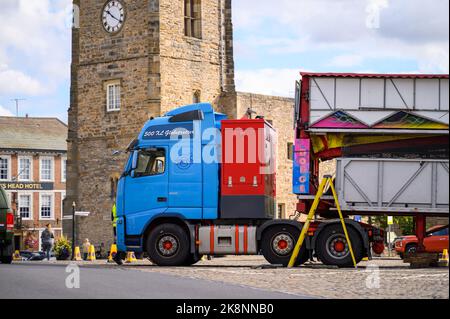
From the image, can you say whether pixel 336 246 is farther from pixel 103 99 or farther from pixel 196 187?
pixel 103 99

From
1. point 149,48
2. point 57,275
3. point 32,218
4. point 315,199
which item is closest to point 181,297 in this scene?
point 57,275

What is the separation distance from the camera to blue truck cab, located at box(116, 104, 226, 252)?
27375 millimetres

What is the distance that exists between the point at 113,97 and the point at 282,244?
31.6 meters

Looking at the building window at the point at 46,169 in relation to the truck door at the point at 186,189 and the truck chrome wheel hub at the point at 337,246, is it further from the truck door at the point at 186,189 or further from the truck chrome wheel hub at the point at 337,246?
the truck chrome wheel hub at the point at 337,246

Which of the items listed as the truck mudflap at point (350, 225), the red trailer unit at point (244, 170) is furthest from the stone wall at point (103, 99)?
the truck mudflap at point (350, 225)

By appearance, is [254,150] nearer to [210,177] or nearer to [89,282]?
[210,177]

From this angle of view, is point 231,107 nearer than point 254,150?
No

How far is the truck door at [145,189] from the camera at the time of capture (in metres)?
27.5

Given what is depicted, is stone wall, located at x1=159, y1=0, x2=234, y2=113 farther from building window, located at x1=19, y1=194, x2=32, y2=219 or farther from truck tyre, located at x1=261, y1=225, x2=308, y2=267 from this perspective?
building window, located at x1=19, y1=194, x2=32, y2=219

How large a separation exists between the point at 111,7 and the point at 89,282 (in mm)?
38310

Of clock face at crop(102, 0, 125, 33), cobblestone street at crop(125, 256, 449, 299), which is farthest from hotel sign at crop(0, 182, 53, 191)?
cobblestone street at crop(125, 256, 449, 299)

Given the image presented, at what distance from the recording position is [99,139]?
188 ft

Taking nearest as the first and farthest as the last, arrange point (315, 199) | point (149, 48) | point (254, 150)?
point (315, 199) → point (254, 150) → point (149, 48)

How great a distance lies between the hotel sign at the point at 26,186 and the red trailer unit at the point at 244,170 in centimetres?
6212
